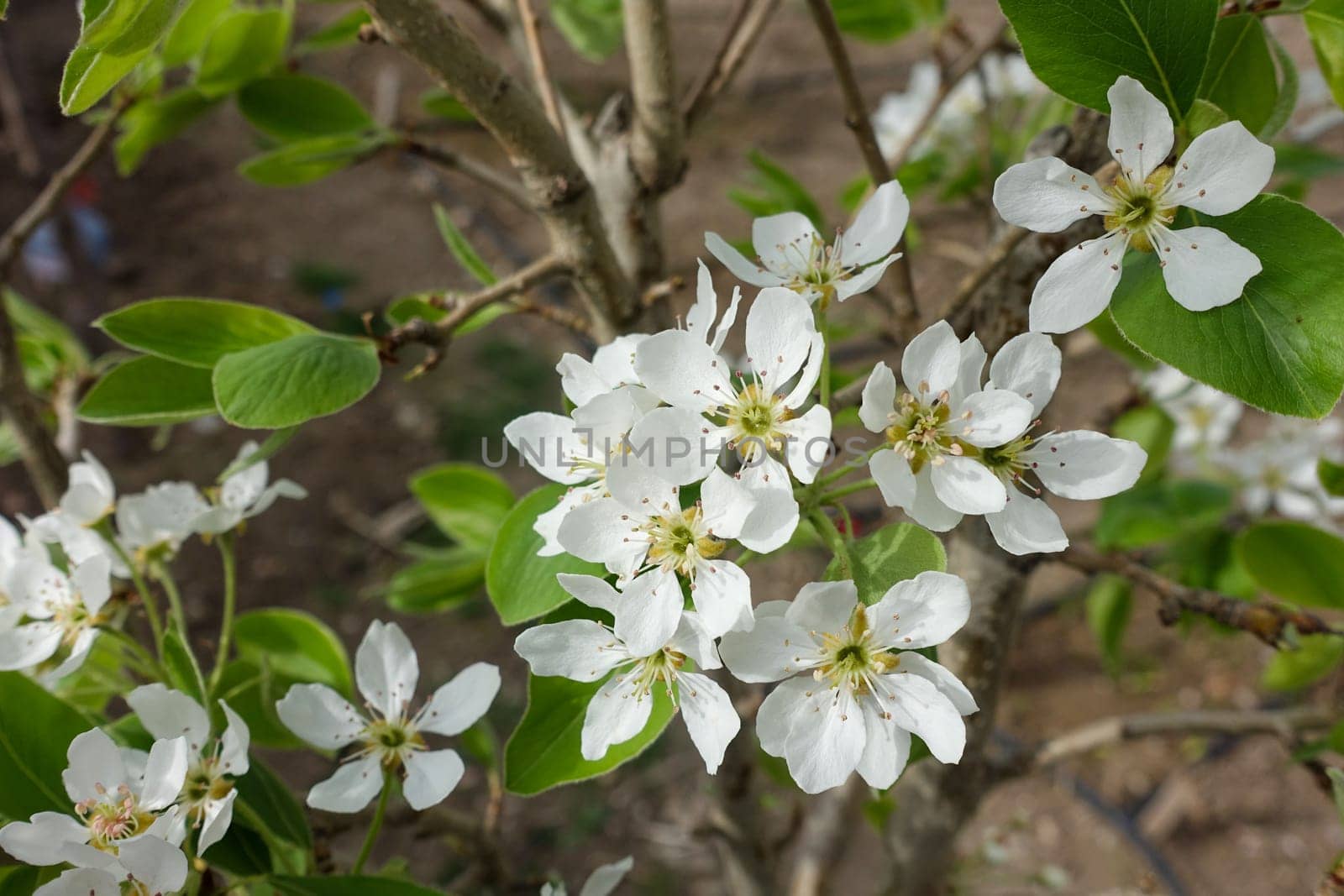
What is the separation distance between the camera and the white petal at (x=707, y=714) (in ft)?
→ 1.81

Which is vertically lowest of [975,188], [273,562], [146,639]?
[273,562]

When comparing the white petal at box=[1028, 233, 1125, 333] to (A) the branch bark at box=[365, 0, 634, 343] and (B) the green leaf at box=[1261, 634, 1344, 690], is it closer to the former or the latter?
(A) the branch bark at box=[365, 0, 634, 343]

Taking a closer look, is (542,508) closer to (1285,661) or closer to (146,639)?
(146,639)

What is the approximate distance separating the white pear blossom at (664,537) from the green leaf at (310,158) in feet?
1.83

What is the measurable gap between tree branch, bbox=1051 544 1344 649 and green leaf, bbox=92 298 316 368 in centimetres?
64

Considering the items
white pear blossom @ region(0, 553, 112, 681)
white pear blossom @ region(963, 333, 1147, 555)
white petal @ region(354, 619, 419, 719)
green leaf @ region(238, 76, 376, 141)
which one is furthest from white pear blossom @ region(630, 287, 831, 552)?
green leaf @ region(238, 76, 376, 141)

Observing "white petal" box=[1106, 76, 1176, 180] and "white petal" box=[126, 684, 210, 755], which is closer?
"white petal" box=[1106, 76, 1176, 180]

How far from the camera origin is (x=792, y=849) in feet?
6.60

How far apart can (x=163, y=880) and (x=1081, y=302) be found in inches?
23.2

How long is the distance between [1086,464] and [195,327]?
0.62m

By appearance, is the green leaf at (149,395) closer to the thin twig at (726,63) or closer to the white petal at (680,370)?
the white petal at (680,370)

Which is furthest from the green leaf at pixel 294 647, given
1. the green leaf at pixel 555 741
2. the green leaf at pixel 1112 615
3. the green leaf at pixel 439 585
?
the green leaf at pixel 1112 615

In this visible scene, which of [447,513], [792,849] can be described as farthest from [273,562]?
[447,513]

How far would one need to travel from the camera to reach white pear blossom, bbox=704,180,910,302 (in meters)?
0.64
